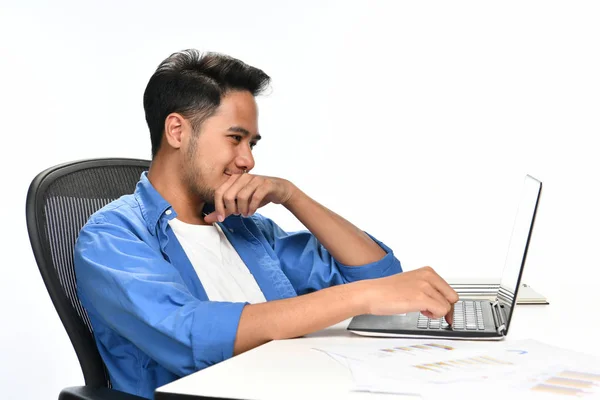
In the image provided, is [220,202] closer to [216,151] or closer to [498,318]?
[216,151]

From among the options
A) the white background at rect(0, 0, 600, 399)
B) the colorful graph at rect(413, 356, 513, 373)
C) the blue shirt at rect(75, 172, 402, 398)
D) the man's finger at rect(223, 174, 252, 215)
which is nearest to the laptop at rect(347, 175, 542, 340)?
the colorful graph at rect(413, 356, 513, 373)

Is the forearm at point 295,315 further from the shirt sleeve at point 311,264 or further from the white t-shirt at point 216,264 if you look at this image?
the shirt sleeve at point 311,264

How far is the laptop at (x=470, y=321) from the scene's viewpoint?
3.79 ft

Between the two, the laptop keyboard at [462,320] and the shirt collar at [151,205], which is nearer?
the laptop keyboard at [462,320]

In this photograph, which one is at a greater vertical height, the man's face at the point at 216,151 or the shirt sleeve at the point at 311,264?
the man's face at the point at 216,151

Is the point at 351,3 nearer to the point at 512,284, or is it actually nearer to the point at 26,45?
the point at 26,45

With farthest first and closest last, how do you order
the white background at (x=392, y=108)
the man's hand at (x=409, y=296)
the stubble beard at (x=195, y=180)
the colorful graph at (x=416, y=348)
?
the white background at (x=392, y=108) → the stubble beard at (x=195, y=180) → the man's hand at (x=409, y=296) → the colorful graph at (x=416, y=348)

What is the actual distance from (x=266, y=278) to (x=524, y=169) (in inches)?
72.3

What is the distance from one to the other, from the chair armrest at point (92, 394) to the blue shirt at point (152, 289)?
0.09 m

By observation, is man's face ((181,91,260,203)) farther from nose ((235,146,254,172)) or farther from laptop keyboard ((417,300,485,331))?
laptop keyboard ((417,300,485,331))

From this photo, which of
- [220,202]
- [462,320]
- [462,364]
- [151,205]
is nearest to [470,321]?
[462,320]

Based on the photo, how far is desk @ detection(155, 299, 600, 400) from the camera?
796 mm

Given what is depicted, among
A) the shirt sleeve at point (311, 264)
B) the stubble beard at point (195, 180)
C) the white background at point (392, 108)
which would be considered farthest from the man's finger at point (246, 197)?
the white background at point (392, 108)

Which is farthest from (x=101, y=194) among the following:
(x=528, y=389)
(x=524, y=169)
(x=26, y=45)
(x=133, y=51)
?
(x=524, y=169)
